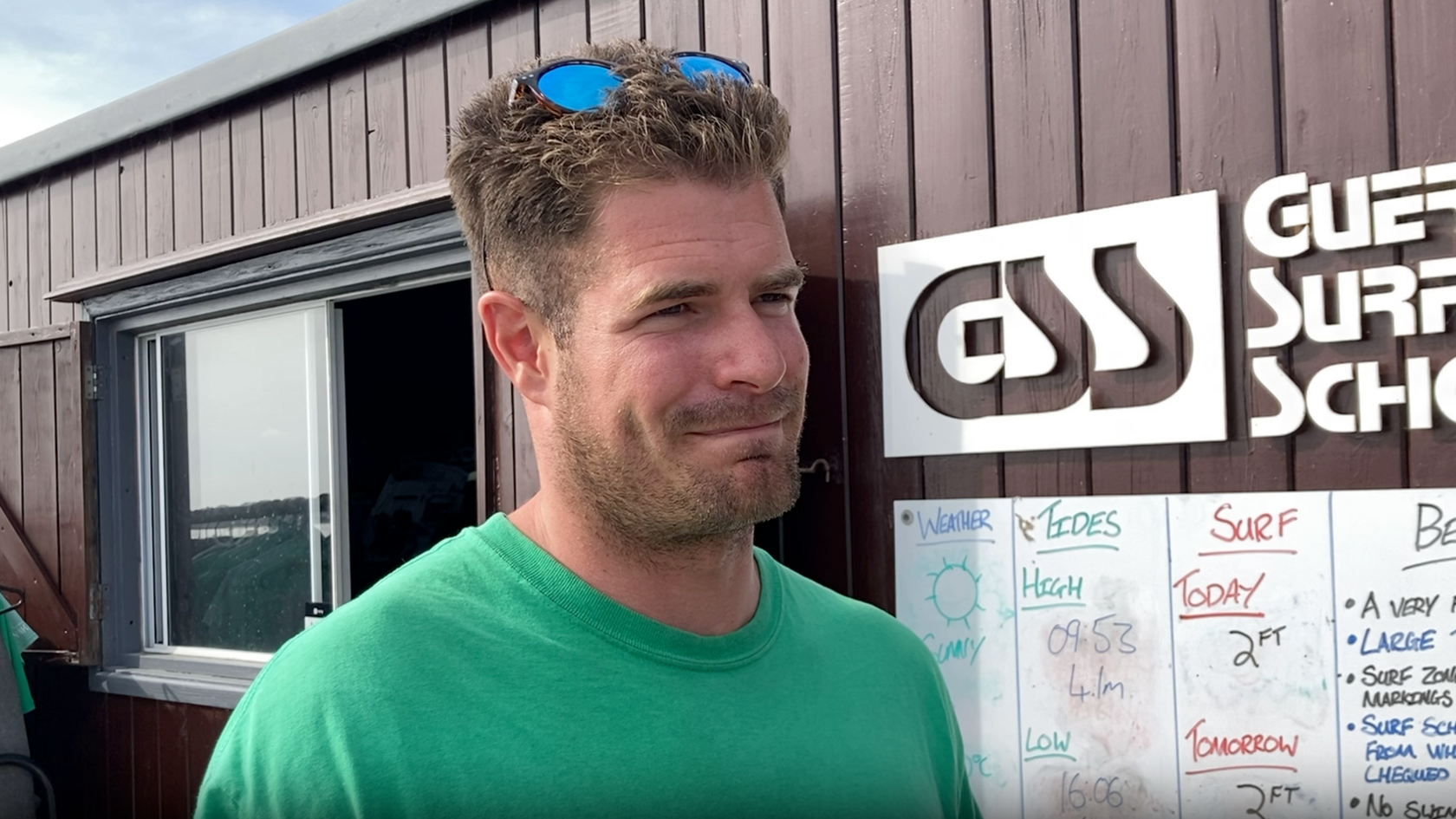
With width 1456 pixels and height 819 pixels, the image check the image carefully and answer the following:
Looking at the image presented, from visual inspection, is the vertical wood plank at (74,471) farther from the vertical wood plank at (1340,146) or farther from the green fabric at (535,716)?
the vertical wood plank at (1340,146)

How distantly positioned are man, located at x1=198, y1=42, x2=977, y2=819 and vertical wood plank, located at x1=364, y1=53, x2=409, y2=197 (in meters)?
2.40

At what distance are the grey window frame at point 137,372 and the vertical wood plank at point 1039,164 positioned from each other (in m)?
1.72

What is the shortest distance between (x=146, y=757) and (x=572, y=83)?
4142 mm

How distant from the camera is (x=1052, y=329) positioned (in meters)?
2.41

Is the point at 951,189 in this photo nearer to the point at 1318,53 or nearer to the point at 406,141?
the point at 1318,53

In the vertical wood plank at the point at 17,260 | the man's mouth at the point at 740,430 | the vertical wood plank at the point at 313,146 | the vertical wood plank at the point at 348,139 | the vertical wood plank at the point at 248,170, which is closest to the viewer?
the man's mouth at the point at 740,430

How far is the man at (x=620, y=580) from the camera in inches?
40.5

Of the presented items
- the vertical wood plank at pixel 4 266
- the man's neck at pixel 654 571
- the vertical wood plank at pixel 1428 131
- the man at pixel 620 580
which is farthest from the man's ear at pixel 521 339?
the vertical wood plank at pixel 4 266

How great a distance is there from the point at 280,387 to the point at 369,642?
3.31m

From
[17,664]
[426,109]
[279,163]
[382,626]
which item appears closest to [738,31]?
[426,109]

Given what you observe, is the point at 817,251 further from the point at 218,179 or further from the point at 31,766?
the point at 31,766

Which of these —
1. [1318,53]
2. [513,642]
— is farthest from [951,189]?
[513,642]

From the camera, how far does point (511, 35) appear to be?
3.31 m

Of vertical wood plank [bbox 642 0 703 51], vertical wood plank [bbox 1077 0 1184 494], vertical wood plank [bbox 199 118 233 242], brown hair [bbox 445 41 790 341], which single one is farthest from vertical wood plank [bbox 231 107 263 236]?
brown hair [bbox 445 41 790 341]
